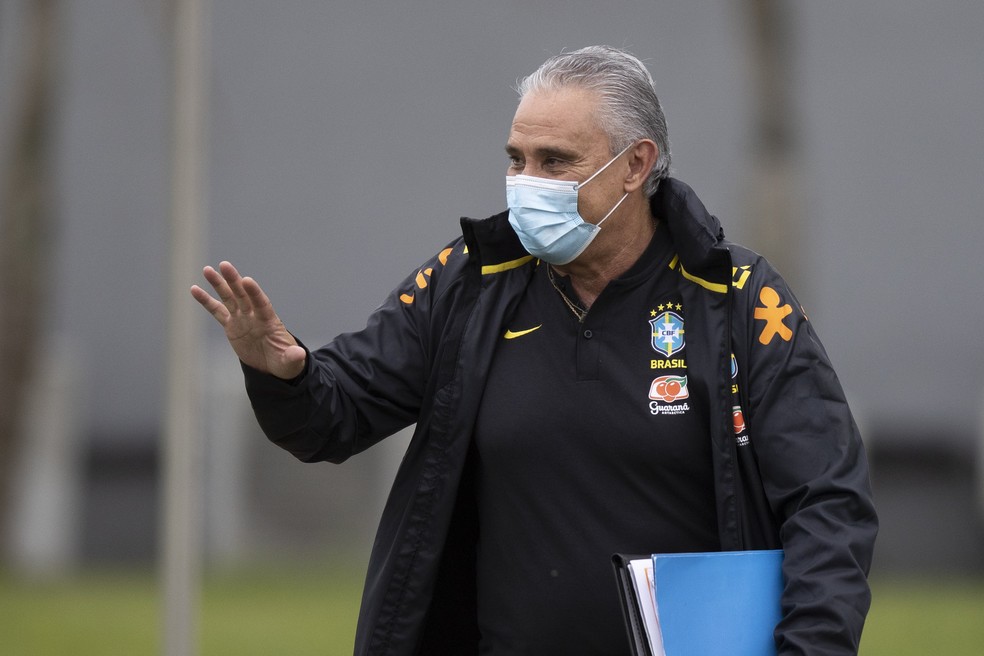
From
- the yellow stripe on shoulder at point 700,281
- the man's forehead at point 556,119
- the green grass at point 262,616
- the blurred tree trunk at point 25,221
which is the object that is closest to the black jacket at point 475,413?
the yellow stripe on shoulder at point 700,281

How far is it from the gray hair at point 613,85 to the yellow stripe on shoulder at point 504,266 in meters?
0.33

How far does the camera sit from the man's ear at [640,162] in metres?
3.68

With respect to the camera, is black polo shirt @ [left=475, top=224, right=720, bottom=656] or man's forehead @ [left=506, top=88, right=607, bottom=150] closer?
black polo shirt @ [left=475, top=224, right=720, bottom=656]

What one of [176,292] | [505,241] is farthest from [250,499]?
[505,241]

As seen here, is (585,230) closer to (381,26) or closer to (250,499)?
(250,499)

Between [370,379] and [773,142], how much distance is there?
12.1 metres

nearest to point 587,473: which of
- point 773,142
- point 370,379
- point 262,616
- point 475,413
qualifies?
point 475,413

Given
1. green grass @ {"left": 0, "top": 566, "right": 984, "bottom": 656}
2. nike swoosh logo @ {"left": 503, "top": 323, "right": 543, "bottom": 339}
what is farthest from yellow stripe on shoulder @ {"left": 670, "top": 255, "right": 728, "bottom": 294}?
green grass @ {"left": 0, "top": 566, "right": 984, "bottom": 656}

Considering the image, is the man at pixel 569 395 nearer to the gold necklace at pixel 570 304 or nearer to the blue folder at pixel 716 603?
the gold necklace at pixel 570 304

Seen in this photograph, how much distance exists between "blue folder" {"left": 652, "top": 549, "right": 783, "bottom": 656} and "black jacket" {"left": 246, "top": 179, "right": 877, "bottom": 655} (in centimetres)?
6

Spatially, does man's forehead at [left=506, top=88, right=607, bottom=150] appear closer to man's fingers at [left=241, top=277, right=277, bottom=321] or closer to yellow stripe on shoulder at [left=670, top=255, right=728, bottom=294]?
yellow stripe on shoulder at [left=670, top=255, right=728, bottom=294]

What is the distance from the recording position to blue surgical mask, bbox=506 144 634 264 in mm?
3574

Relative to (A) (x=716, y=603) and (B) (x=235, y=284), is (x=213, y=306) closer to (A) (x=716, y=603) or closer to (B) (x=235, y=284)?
(B) (x=235, y=284)

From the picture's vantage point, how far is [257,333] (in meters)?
3.38
